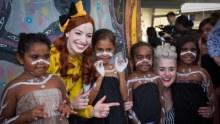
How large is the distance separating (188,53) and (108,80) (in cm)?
89

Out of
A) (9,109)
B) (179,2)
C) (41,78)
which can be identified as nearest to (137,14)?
(41,78)

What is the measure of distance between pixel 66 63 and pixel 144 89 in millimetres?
795

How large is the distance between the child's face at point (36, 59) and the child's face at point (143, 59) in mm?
1059

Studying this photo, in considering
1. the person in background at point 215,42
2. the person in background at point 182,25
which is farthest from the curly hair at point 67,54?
the person in background at point 182,25

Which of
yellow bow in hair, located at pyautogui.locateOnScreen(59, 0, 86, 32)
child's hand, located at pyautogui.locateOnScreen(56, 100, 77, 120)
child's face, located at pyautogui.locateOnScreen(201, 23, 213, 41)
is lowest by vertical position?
child's hand, located at pyautogui.locateOnScreen(56, 100, 77, 120)

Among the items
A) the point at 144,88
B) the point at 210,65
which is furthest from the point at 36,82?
the point at 210,65

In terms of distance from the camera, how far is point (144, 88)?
290cm

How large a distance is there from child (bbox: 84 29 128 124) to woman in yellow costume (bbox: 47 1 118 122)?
11 centimetres

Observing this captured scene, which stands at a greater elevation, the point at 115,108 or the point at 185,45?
the point at 185,45

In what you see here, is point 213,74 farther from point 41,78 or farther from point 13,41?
point 13,41

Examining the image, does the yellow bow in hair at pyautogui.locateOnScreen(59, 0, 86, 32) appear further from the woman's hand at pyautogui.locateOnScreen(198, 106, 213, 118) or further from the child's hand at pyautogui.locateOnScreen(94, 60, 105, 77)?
the woman's hand at pyautogui.locateOnScreen(198, 106, 213, 118)

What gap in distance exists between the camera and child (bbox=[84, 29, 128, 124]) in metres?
2.72

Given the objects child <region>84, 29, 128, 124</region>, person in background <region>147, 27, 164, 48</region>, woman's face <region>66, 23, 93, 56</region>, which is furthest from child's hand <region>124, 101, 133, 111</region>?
person in background <region>147, 27, 164, 48</region>

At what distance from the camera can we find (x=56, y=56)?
2.64m
